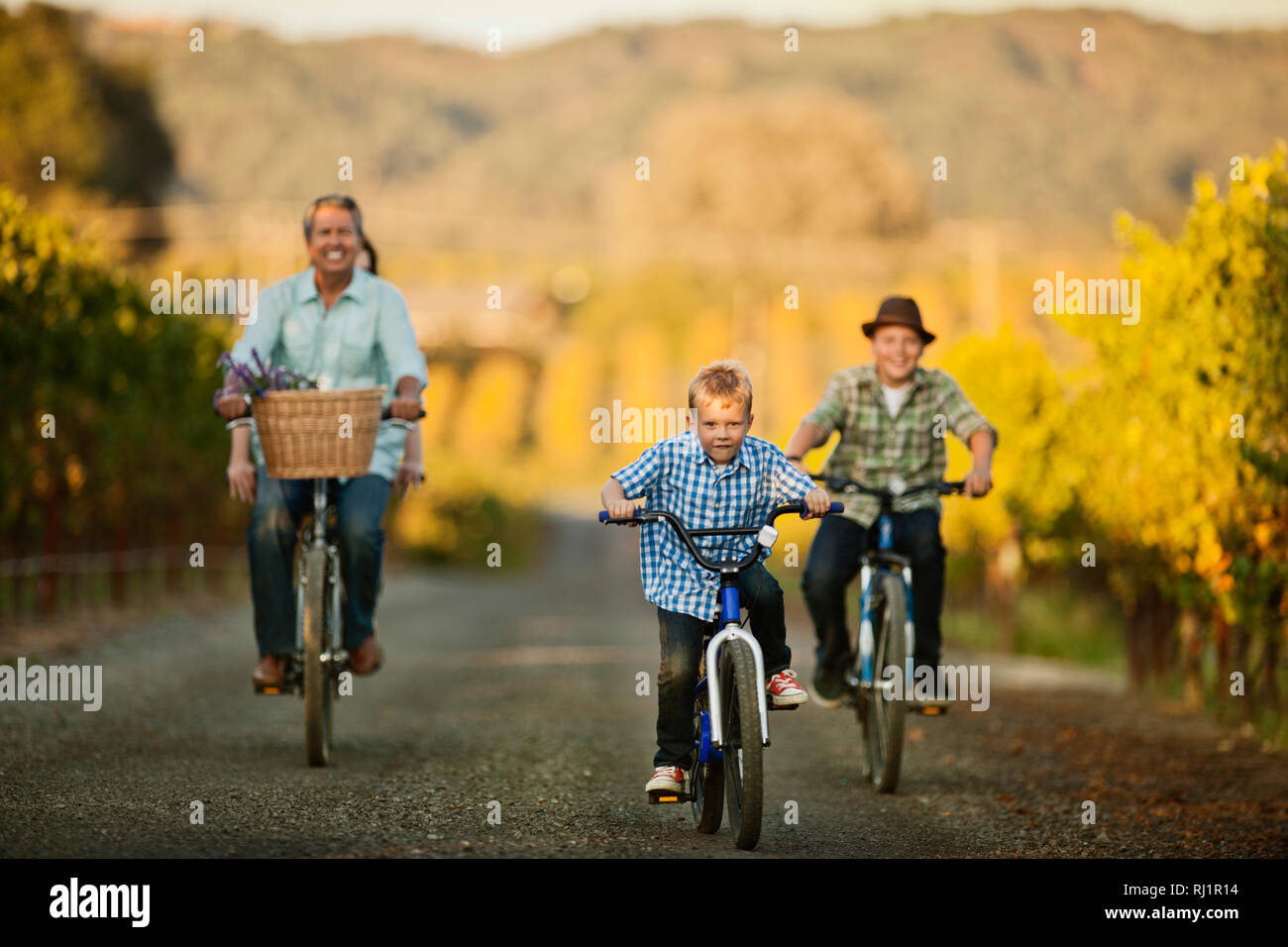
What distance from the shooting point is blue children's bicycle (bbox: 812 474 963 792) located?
7391mm

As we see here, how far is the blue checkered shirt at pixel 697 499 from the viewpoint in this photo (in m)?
6.01

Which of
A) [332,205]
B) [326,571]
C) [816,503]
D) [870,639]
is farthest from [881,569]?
[332,205]

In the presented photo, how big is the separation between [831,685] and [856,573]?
23.1 inches

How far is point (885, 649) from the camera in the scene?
7.65 metres

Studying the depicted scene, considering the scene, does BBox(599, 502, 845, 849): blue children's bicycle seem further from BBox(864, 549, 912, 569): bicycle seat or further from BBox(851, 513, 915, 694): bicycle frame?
BBox(864, 549, 912, 569): bicycle seat

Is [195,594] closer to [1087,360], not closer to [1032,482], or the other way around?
[1032,482]

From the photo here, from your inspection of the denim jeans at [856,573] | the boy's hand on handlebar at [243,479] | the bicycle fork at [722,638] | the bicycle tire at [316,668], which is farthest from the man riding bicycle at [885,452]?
the boy's hand on handlebar at [243,479]

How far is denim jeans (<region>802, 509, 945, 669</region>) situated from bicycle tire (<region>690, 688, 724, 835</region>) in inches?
80.0

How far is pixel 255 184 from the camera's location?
19888 cm

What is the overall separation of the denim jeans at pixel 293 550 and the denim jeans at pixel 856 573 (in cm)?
214

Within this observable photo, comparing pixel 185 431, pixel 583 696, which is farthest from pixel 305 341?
pixel 185 431

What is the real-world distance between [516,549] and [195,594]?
32.5 metres

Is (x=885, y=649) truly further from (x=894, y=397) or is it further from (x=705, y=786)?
(x=705, y=786)

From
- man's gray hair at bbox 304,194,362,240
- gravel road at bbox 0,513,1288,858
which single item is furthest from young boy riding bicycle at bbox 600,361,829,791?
man's gray hair at bbox 304,194,362,240
